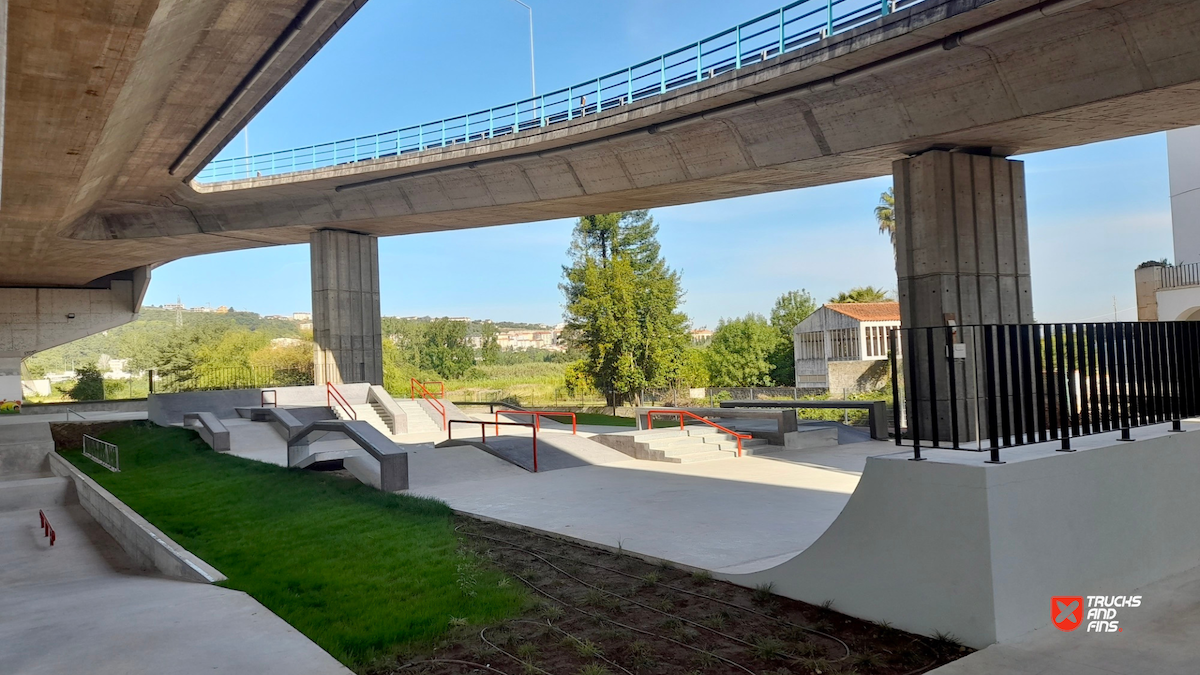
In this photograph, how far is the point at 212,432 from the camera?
21.3 meters

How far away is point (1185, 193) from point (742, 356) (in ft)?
88.0

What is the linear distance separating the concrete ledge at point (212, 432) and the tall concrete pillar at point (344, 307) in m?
7.18

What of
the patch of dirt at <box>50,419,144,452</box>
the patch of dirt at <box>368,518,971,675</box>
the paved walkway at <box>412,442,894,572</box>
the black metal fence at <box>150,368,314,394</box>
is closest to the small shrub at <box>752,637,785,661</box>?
the patch of dirt at <box>368,518,971,675</box>

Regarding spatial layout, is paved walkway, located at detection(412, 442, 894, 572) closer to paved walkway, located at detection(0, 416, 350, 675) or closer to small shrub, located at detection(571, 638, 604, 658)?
small shrub, located at detection(571, 638, 604, 658)

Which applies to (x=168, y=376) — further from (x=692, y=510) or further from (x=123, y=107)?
(x=692, y=510)

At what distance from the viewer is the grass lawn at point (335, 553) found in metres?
6.48

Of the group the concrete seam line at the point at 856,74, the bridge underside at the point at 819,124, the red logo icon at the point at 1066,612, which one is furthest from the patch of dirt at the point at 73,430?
the red logo icon at the point at 1066,612

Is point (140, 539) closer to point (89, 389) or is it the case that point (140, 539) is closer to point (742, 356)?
point (742, 356)

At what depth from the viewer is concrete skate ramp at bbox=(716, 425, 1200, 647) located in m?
5.45

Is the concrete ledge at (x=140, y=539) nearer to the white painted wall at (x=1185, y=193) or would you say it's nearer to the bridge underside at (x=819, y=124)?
the bridge underside at (x=819, y=124)

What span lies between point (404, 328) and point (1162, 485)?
112803mm

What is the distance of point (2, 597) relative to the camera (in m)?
9.45

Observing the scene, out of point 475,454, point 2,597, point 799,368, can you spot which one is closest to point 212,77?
point 475,454

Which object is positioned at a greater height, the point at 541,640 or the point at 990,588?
the point at 990,588
